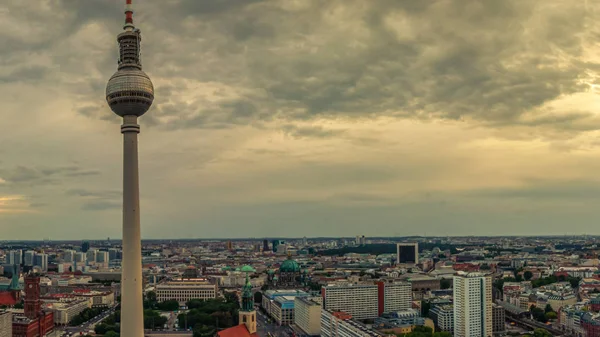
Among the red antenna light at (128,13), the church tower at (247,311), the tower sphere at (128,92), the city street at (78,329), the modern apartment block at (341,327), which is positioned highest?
the red antenna light at (128,13)

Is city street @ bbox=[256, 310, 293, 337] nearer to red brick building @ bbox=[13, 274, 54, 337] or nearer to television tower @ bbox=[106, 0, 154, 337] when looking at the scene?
red brick building @ bbox=[13, 274, 54, 337]

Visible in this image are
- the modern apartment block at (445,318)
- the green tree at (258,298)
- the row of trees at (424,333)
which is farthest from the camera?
the green tree at (258,298)

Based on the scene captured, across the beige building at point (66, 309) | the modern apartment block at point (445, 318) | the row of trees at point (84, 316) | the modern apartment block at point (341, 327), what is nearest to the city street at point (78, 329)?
the row of trees at point (84, 316)

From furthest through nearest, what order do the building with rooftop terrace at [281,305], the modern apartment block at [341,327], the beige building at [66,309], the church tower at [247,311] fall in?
the beige building at [66,309], the building with rooftop terrace at [281,305], the modern apartment block at [341,327], the church tower at [247,311]

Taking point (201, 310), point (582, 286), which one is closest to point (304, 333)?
point (201, 310)

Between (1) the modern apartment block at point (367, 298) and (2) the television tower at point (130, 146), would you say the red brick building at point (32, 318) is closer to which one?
(1) the modern apartment block at point (367, 298)

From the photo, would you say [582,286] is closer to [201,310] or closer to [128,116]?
[201,310]
